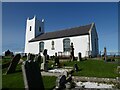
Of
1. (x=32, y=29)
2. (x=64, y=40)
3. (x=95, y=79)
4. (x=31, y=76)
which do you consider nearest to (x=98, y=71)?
(x=95, y=79)

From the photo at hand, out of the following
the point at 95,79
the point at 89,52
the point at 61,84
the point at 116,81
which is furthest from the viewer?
the point at 89,52

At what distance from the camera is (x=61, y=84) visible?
32.6 ft

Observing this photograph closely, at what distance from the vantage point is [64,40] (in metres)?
37.9

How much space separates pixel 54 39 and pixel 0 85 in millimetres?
29391

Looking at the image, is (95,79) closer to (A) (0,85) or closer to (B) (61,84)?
(B) (61,84)

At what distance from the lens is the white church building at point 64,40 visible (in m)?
34.2

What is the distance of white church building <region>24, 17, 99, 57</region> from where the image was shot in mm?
34228

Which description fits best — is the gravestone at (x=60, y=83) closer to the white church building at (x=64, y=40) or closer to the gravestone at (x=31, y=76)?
the gravestone at (x=31, y=76)

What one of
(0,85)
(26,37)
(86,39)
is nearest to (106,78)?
(0,85)

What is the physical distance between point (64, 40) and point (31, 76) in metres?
29.6

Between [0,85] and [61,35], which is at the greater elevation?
[61,35]

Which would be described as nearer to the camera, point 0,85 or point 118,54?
point 0,85

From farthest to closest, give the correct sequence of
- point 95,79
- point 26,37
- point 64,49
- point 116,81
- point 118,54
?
point 26,37, point 64,49, point 118,54, point 95,79, point 116,81

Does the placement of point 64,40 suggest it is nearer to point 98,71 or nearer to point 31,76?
point 98,71
